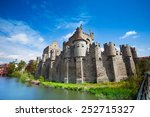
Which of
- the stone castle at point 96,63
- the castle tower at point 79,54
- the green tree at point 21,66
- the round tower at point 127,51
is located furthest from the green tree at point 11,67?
the round tower at point 127,51

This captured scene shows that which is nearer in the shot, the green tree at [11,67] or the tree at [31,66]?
the green tree at [11,67]

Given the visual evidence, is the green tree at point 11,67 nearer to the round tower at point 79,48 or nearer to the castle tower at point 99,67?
the round tower at point 79,48

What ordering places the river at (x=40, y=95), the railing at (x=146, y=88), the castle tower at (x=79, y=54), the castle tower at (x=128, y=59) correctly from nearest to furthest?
the railing at (x=146, y=88) < the river at (x=40, y=95) < the castle tower at (x=79, y=54) < the castle tower at (x=128, y=59)

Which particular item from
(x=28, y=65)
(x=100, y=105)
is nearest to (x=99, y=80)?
(x=100, y=105)

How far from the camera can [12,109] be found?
3.04m

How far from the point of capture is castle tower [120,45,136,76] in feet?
37.9

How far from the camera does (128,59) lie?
38.9 feet

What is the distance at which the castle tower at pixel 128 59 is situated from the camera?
11562mm

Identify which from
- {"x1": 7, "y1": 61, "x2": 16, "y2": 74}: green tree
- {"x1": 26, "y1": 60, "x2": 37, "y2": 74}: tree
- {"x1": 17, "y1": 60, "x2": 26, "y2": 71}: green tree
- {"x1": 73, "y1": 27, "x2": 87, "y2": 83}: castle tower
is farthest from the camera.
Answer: {"x1": 26, "y1": 60, "x2": 37, "y2": 74}: tree

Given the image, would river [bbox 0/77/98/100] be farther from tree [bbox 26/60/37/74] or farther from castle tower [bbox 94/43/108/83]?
tree [bbox 26/60/37/74]

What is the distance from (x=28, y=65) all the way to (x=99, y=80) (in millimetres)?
16434

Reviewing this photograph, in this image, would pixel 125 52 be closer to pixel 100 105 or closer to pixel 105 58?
pixel 105 58

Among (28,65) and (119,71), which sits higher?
(28,65)

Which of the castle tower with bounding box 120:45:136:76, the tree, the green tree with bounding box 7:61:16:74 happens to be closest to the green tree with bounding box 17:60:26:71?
the green tree with bounding box 7:61:16:74
